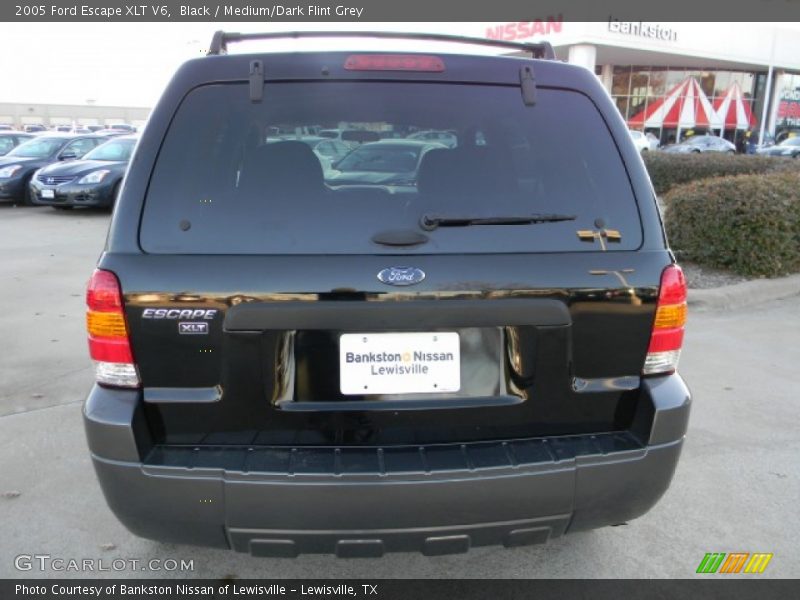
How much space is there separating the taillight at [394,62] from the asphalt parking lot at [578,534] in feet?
5.09

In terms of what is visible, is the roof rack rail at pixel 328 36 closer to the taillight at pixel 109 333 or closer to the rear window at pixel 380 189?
the rear window at pixel 380 189

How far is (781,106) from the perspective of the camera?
45688 mm

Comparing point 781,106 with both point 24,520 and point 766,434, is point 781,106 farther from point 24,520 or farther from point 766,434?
point 24,520

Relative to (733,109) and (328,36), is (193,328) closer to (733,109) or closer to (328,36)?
(328,36)

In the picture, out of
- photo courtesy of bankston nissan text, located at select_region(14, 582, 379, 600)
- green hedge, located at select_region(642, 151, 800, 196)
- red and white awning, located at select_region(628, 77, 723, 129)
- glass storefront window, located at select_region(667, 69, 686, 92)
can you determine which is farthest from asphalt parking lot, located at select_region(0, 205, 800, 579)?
glass storefront window, located at select_region(667, 69, 686, 92)

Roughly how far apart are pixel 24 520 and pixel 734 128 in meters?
49.2

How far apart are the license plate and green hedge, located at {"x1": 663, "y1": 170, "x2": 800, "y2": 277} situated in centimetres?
589

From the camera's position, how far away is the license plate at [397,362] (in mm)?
1944

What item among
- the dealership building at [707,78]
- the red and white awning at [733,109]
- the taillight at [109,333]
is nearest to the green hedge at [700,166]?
the taillight at [109,333]

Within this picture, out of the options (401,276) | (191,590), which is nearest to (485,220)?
(401,276)

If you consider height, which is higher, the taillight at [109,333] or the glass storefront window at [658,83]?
the taillight at [109,333]

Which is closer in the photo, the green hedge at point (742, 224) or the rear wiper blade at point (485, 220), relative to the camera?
the rear wiper blade at point (485, 220)

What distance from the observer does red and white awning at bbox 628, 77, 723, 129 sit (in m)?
41.8

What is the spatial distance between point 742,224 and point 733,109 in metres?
42.9
